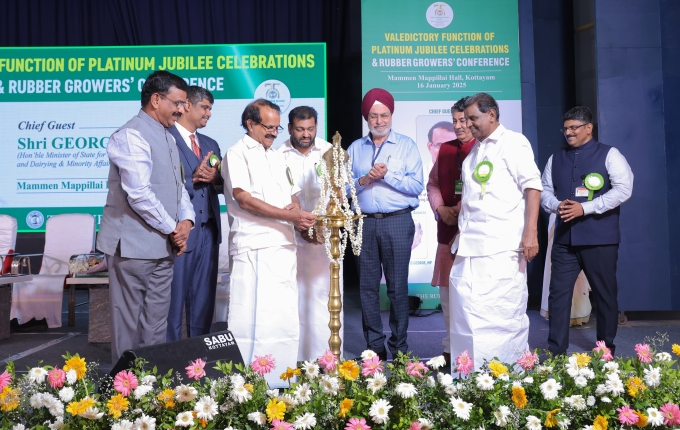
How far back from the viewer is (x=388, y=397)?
1661mm

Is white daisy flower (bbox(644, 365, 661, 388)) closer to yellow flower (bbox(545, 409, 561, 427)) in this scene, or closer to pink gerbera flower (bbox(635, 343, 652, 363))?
pink gerbera flower (bbox(635, 343, 652, 363))

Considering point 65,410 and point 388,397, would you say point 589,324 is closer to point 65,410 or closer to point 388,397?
point 388,397

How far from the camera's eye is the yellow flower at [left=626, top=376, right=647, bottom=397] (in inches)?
65.0

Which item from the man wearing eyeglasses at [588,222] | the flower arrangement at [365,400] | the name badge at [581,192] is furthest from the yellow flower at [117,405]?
the name badge at [581,192]

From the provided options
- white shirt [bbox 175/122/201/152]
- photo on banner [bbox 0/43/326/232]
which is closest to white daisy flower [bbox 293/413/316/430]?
white shirt [bbox 175/122/201/152]

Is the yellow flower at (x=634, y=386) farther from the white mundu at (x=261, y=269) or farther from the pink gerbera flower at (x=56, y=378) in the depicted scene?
the white mundu at (x=261, y=269)

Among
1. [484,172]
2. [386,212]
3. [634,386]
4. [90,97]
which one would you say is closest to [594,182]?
[484,172]

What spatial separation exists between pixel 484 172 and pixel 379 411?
1.65 meters

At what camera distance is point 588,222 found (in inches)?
147

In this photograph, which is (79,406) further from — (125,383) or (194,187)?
(194,187)

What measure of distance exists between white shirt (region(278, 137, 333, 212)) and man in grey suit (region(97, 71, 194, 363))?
79 cm

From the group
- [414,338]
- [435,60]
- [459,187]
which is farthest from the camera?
[435,60]

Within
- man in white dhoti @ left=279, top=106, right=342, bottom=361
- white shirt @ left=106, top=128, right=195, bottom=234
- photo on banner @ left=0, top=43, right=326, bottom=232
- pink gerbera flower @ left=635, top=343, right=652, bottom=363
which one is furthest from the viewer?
photo on banner @ left=0, top=43, right=326, bottom=232

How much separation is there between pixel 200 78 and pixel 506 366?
17.8 feet
